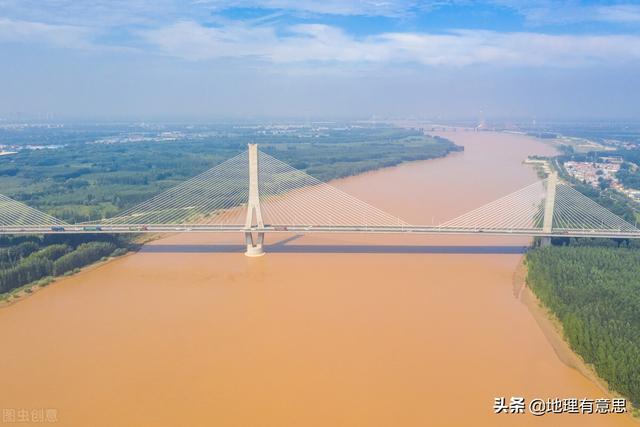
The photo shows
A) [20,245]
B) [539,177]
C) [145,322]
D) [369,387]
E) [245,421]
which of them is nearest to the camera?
[245,421]

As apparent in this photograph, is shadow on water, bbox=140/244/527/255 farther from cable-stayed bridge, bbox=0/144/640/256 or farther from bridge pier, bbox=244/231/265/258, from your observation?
cable-stayed bridge, bbox=0/144/640/256

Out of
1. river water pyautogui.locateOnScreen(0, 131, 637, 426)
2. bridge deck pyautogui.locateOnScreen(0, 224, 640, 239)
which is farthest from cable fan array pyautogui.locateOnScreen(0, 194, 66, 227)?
river water pyautogui.locateOnScreen(0, 131, 637, 426)

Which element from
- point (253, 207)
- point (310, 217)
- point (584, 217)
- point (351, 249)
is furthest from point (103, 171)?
point (584, 217)

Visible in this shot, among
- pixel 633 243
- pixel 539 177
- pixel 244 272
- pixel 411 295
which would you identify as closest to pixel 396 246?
pixel 411 295

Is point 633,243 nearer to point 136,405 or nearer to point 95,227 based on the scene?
point 136,405

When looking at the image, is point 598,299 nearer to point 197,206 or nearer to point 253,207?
point 253,207

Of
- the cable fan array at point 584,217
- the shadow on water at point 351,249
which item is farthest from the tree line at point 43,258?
the cable fan array at point 584,217
